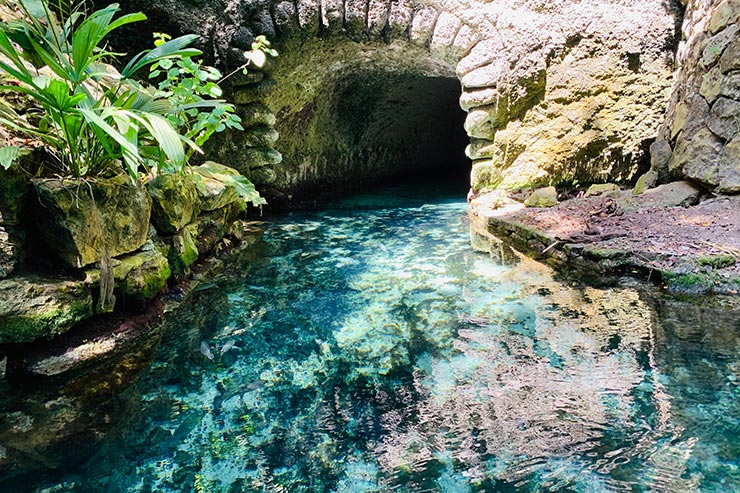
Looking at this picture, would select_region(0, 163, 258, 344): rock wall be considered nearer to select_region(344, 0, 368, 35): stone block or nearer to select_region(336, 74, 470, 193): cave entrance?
select_region(344, 0, 368, 35): stone block

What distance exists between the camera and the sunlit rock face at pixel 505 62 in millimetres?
4598

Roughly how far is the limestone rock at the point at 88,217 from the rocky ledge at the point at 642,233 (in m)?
2.74

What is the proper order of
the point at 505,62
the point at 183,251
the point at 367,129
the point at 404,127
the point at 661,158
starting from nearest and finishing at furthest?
the point at 183,251
the point at 661,158
the point at 505,62
the point at 367,129
the point at 404,127

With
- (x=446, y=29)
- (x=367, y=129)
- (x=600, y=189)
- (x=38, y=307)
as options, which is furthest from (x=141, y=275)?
(x=367, y=129)

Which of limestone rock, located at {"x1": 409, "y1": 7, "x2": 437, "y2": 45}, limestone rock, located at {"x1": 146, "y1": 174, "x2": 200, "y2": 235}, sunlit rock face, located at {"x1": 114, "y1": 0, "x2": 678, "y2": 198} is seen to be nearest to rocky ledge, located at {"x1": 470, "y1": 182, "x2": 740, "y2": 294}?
sunlit rock face, located at {"x1": 114, "y1": 0, "x2": 678, "y2": 198}

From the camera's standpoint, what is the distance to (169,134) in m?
2.14

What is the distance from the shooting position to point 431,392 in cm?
204

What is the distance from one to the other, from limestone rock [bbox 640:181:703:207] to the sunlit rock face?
29.3 inches

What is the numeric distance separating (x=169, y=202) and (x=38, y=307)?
1.09 metres

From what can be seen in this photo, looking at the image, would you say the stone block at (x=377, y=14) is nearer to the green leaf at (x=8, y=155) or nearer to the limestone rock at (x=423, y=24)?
the limestone rock at (x=423, y=24)

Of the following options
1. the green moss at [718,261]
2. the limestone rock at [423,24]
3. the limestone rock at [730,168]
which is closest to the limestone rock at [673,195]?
the limestone rock at [730,168]

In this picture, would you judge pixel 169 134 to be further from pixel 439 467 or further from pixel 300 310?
pixel 439 467

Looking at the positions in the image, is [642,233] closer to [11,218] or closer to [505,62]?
[505,62]

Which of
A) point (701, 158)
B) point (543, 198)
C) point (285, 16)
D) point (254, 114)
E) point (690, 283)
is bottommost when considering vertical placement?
point (690, 283)
